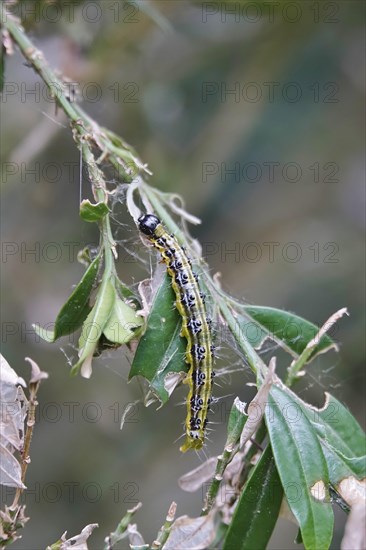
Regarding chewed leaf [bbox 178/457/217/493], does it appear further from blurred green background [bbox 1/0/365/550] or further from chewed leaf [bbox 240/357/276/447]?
blurred green background [bbox 1/0/365/550]

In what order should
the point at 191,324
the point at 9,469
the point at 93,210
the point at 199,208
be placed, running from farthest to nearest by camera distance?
the point at 199,208
the point at 191,324
the point at 93,210
the point at 9,469

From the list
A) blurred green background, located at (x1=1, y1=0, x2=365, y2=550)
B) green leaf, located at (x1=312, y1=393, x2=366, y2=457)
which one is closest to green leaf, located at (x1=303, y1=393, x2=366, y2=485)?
green leaf, located at (x1=312, y1=393, x2=366, y2=457)

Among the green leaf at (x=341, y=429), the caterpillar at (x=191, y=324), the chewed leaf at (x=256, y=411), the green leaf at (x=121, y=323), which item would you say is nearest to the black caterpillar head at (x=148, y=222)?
the caterpillar at (x=191, y=324)

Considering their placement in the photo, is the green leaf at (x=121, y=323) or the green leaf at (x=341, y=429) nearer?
the green leaf at (x=121, y=323)

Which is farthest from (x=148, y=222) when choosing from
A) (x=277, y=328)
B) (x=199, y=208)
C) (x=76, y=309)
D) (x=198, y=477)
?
(x=199, y=208)

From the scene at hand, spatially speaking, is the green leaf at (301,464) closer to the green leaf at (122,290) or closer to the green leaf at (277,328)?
the green leaf at (277,328)

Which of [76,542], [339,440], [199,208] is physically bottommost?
[339,440]

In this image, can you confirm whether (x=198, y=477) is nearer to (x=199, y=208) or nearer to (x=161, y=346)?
(x=161, y=346)
